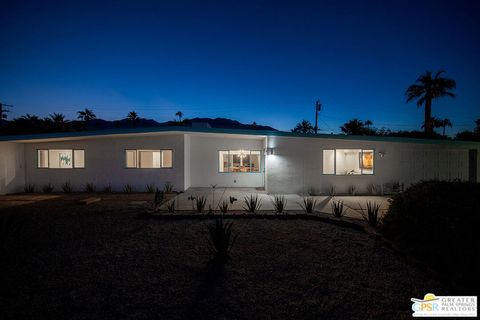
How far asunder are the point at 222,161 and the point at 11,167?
973 centimetres

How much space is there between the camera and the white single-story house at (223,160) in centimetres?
948

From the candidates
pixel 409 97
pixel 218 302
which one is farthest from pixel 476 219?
pixel 409 97

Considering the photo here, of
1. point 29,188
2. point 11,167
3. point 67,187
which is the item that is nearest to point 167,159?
point 67,187

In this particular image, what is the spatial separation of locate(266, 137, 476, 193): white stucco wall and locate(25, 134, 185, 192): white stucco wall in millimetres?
4390

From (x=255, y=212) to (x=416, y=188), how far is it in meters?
3.59

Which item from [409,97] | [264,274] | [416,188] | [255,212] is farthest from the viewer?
[409,97]

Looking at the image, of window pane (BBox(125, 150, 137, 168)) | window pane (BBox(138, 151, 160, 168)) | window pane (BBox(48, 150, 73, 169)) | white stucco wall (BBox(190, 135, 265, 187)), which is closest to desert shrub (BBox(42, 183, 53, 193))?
window pane (BBox(48, 150, 73, 169))

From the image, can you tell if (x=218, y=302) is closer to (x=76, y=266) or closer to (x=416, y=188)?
(x=76, y=266)

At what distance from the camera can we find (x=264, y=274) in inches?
119

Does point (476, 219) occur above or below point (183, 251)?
above

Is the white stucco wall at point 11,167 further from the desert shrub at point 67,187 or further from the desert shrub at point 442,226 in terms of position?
the desert shrub at point 442,226

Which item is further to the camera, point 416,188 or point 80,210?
point 80,210

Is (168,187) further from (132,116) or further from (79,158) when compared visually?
(132,116)

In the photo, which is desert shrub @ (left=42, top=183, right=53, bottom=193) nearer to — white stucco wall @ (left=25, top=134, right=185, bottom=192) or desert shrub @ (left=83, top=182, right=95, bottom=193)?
white stucco wall @ (left=25, top=134, right=185, bottom=192)
